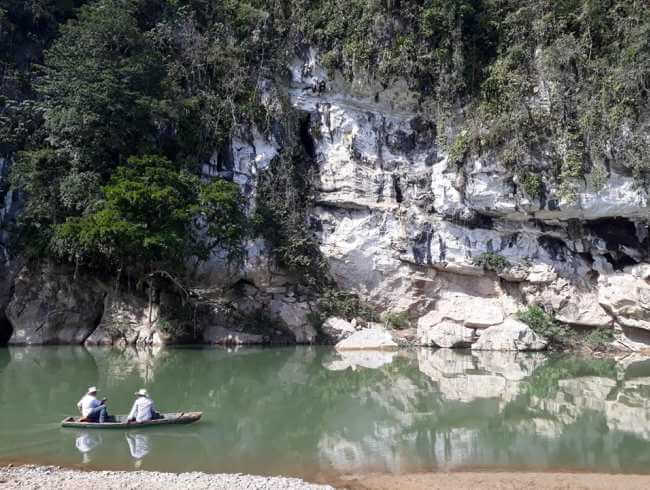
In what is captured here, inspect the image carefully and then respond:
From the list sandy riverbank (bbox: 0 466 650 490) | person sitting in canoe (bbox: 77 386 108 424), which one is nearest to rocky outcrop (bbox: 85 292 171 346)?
person sitting in canoe (bbox: 77 386 108 424)

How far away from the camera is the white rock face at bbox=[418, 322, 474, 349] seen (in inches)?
667

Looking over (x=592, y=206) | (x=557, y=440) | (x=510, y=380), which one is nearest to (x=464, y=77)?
(x=592, y=206)

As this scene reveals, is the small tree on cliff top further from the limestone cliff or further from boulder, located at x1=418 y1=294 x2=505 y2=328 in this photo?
boulder, located at x1=418 y1=294 x2=505 y2=328

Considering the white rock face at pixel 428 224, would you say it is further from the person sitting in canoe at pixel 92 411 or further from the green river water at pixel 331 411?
the person sitting in canoe at pixel 92 411

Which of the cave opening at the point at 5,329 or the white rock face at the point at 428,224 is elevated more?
the white rock face at the point at 428,224

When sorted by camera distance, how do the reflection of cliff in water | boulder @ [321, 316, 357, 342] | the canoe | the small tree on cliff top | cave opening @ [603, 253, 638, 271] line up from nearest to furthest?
the reflection of cliff in water → the canoe → the small tree on cliff top → boulder @ [321, 316, 357, 342] → cave opening @ [603, 253, 638, 271]

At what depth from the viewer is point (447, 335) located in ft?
56.0

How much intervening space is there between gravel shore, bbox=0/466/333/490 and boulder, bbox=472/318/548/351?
12.0 metres

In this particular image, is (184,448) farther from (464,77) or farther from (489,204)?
(464,77)

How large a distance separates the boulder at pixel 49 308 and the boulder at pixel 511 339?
1184cm

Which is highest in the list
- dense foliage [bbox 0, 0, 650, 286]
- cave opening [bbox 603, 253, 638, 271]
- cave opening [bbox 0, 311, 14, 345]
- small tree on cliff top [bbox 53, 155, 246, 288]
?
dense foliage [bbox 0, 0, 650, 286]

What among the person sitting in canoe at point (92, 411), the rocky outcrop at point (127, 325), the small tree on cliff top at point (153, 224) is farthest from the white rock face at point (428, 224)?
the person sitting in canoe at point (92, 411)

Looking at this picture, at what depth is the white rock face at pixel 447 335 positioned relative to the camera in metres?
16.9

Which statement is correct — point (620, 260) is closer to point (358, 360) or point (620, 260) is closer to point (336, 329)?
point (336, 329)
